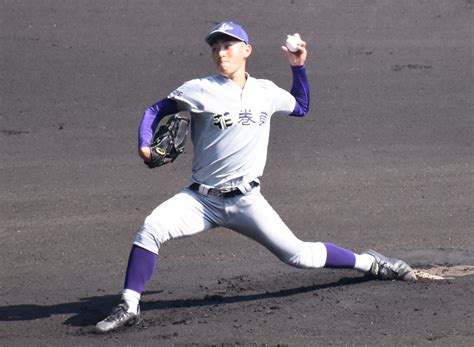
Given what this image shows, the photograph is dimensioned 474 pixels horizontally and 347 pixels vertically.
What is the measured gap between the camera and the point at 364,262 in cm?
702

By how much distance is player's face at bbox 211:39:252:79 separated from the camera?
631 centimetres

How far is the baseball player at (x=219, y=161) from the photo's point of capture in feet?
20.4

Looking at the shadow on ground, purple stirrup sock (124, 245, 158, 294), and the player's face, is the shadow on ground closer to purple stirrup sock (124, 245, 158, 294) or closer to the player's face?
purple stirrup sock (124, 245, 158, 294)

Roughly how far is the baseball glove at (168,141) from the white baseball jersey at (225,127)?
0.10 meters

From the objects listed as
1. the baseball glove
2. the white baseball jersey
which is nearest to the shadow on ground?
the white baseball jersey

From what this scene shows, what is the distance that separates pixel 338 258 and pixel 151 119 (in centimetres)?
157

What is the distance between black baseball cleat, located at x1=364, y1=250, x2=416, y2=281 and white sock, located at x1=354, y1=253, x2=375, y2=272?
0.03 meters

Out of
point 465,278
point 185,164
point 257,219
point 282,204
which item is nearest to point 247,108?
point 257,219

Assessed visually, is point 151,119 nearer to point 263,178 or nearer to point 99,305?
point 99,305

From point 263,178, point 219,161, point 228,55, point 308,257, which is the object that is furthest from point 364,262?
point 263,178

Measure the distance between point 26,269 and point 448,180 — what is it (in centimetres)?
401

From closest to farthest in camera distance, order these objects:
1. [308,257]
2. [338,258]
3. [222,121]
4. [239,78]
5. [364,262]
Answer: [222,121]
[239,78]
[308,257]
[338,258]
[364,262]

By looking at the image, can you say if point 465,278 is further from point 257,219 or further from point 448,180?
point 448,180

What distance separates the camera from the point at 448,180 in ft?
31.7
